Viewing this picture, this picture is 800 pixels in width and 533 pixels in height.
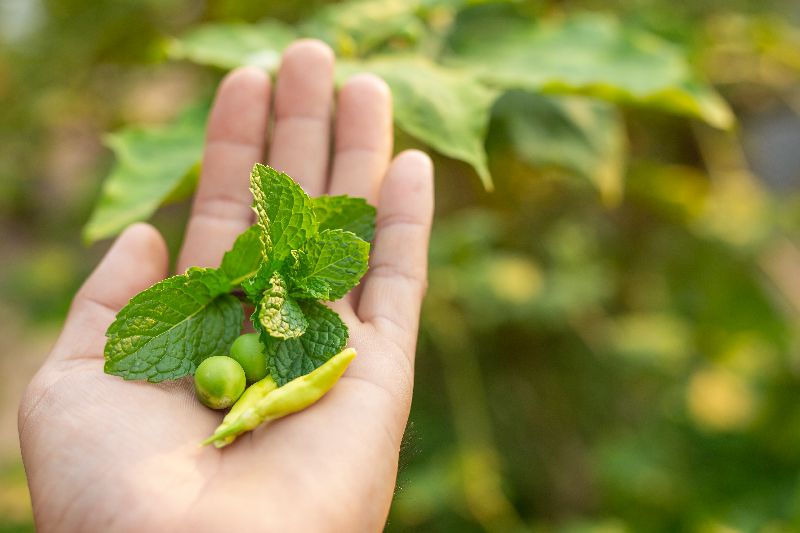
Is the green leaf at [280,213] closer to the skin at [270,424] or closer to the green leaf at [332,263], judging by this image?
the green leaf at [332,263]

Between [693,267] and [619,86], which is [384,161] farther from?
[693,267]

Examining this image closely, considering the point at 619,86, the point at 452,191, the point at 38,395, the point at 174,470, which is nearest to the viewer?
the point at 174,470

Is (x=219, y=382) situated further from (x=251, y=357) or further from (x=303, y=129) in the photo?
(x=303, y=129)

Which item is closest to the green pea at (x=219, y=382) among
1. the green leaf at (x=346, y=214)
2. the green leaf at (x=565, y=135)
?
the green leaf at (x=346, y=214)

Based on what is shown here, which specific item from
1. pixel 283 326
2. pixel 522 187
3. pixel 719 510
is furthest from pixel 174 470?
pixel 719 510

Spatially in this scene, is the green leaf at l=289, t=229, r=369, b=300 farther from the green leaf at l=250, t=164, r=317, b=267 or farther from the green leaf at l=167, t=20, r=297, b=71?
the green leaf at l=167, t=20, r=297, b=71
